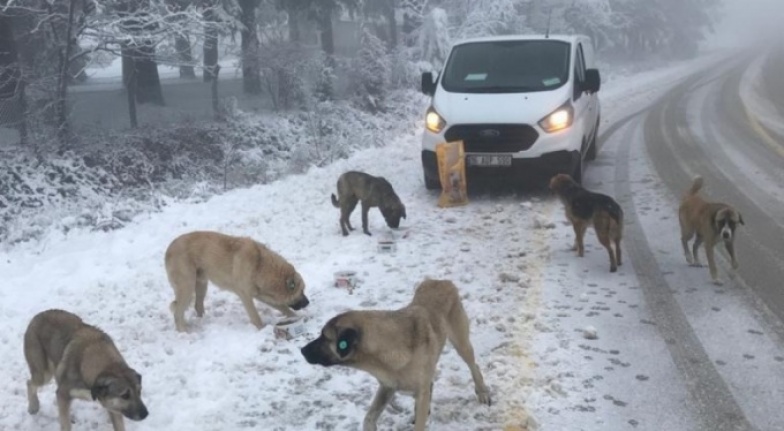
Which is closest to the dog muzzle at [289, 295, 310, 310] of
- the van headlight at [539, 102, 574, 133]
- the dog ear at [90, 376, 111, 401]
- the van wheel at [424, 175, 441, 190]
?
the dog ear at [90, 376, 111, 401]

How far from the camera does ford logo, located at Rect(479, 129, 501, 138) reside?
10211 mm

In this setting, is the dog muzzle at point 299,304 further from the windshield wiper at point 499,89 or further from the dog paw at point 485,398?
the windshield wiper at point 499,89

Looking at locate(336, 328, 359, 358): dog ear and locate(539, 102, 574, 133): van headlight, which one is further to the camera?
locate(539, 102, 574, 133): van headlight

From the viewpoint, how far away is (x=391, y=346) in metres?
3.94

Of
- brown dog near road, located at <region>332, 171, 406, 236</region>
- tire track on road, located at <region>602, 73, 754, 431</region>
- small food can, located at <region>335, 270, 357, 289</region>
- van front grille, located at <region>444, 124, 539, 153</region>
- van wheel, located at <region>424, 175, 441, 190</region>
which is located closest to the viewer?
tire track on road, located at <region>602, 73, 754, 431</region>

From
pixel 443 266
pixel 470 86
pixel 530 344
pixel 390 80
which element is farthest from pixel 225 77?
pixel 530 344

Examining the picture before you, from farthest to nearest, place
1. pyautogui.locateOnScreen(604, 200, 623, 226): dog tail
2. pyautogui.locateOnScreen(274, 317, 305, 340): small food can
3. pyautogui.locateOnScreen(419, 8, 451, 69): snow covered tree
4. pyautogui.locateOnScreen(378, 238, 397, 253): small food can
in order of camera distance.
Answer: pyautogui.locateOnScreen(419, 8, 451, 69): snow covered tree < pyautogui.locateOnScreen(378, 238, 397, 253): small food can < pyautogui.locateOnScreen(604, 200, 623, 226): dog tail < pyautogui.locateOnScreen(274, 317, 305, 340): small food can

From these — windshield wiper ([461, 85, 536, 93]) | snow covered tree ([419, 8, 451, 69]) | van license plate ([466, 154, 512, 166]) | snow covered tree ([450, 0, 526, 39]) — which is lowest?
van license plate ([466, 154, 512, 166])

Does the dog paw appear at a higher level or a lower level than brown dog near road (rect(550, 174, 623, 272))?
lower

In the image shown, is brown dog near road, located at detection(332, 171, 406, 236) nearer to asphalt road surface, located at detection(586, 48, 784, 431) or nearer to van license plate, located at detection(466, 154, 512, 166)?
van license plate, located at detection(466, 154, 512, 166)

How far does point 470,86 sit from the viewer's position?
11.2 m

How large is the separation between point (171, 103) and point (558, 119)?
12.8m

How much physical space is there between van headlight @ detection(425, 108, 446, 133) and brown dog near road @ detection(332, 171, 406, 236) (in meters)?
1.79

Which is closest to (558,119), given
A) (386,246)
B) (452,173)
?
(452,173)
